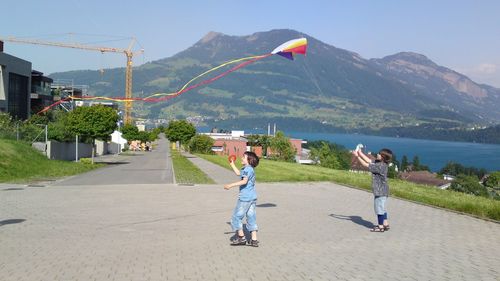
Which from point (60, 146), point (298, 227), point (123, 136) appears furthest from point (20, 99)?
point (298, 227)

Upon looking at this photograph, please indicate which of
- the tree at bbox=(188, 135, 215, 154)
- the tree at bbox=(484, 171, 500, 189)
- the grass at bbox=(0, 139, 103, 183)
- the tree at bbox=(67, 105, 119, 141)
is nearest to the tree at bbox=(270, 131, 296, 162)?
the tree at bbox=(188, 135, 215, 154)

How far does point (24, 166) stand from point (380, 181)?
2069 centimetres

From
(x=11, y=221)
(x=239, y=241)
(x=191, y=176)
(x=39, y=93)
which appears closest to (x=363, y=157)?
(x=239, y=241)

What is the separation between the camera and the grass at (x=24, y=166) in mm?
23281

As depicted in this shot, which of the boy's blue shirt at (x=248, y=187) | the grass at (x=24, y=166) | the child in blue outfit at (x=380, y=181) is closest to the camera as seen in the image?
the boy's blue shirt at (x=248, y=187)

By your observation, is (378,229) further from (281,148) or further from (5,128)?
(281,148)

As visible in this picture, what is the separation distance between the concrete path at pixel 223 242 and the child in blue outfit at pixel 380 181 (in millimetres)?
293

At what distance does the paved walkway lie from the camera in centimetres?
704

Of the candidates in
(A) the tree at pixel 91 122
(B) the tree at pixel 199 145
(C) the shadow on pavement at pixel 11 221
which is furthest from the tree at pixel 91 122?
(B) the tree at pixel 199 145

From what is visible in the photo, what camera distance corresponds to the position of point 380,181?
34.7 feet

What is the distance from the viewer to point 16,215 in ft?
38.9

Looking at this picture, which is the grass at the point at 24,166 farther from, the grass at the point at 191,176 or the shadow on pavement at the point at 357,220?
the shadow on pavement at the point at 357,220

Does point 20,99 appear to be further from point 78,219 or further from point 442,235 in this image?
point 442,235

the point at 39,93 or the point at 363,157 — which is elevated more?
the point at 39,93
